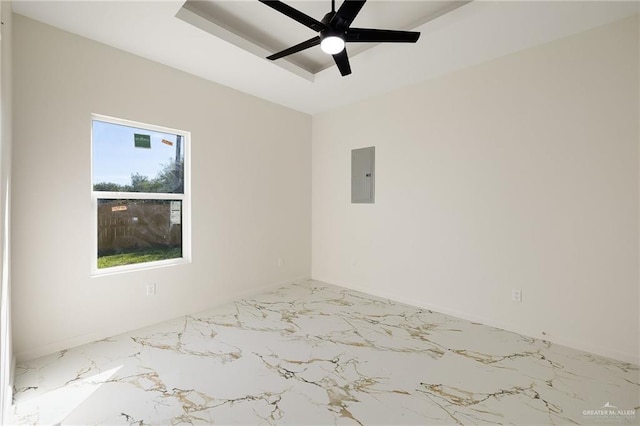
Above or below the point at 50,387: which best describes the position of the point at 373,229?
above

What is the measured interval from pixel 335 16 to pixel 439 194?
224cm

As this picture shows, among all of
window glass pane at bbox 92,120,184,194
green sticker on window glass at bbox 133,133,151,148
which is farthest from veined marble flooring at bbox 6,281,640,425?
green sticker on window glass at bbox 133,133,151,148

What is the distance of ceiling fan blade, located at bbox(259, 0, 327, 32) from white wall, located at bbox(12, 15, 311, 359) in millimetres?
1814

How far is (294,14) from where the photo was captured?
1.97 metres

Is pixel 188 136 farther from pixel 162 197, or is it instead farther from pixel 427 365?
pixel 427 365

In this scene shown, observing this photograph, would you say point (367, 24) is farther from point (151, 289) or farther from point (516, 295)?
point (151, 289)

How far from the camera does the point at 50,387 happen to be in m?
2.04

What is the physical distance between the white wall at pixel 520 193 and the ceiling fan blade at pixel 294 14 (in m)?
1.96

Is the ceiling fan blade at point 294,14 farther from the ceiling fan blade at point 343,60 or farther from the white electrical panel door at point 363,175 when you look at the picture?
the white electrical panel door at point 363,175

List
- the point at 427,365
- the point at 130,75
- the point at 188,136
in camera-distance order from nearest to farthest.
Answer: the point at 427,365
the point at 130,75
the point at 188,136

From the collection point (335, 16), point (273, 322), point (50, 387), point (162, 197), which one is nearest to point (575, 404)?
point (273, 322)

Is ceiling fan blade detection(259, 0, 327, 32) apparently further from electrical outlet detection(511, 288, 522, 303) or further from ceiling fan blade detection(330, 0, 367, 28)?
electrical outlet detection(511, 288, 522, 303)

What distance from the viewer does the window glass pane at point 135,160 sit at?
284 cm

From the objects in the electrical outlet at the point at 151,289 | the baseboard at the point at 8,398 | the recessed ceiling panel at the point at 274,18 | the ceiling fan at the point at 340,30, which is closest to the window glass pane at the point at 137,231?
the electrical outlet at the point at 151,289
